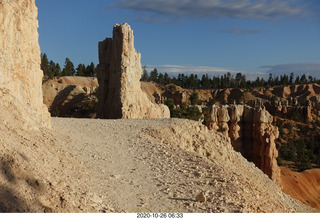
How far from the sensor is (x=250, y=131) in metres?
43.5

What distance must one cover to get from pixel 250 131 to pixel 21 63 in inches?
1402

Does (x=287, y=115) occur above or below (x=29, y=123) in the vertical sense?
below

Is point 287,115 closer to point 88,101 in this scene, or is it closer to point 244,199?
point 88,101

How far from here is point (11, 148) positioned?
7898mm

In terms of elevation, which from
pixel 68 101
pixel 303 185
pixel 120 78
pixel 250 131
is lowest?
pixel 303 185

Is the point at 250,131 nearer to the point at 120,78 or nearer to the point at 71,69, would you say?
the point at 120,78

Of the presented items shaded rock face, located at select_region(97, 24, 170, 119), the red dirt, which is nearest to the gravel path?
shaded rock face, located at select_region(97, 24, 170, 119)

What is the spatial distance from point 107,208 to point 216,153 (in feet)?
32.0

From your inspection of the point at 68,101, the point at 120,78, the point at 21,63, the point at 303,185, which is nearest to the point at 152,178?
the point at 21,63

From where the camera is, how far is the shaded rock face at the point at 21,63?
35.0 ft

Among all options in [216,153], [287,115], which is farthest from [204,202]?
[287,115]

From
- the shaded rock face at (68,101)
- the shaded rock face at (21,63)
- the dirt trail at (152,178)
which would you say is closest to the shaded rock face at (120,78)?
the dirt trail at (152,178)

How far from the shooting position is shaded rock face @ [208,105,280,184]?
40000mm

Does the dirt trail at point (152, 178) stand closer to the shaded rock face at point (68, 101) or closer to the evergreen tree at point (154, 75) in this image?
the shaded rock face at point (68, 101)
